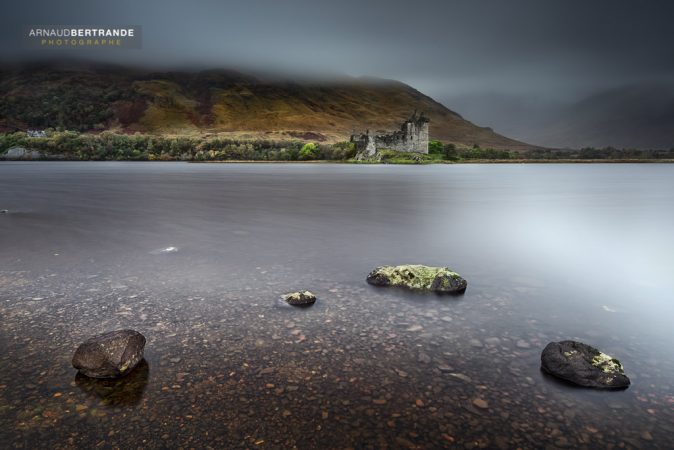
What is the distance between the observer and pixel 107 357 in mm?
6766

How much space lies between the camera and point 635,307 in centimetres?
1036

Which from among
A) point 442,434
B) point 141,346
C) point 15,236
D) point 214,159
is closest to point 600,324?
point 442,434

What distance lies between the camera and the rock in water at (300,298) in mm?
10117

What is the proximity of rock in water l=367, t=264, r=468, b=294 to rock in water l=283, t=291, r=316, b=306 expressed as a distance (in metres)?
2.29

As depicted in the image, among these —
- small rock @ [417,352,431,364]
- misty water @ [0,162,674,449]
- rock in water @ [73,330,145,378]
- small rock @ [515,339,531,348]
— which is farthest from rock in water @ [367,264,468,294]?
rock in water @ [73,330,145,378]

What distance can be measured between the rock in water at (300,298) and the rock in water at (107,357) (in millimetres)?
3838

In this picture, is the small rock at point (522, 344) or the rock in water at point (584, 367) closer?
the rock in water at point (584, 367)

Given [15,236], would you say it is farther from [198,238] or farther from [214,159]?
[214,159]

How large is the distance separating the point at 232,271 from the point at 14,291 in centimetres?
564

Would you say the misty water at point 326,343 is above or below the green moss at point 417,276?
below

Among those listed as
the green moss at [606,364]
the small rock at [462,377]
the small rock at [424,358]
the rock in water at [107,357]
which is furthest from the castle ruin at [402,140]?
the rock in water at [107,357]

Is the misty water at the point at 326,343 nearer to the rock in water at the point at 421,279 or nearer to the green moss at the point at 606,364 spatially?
the green moss at the point at 606,364

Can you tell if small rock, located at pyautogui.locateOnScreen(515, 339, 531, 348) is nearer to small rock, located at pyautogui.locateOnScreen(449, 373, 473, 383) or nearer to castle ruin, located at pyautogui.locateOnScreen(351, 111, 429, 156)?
small rock, located at pyautogui.locateOnScreen(449, 373, 473, 383)

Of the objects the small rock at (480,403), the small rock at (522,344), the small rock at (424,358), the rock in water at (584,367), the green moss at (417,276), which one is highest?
the green moss at (417,276)
